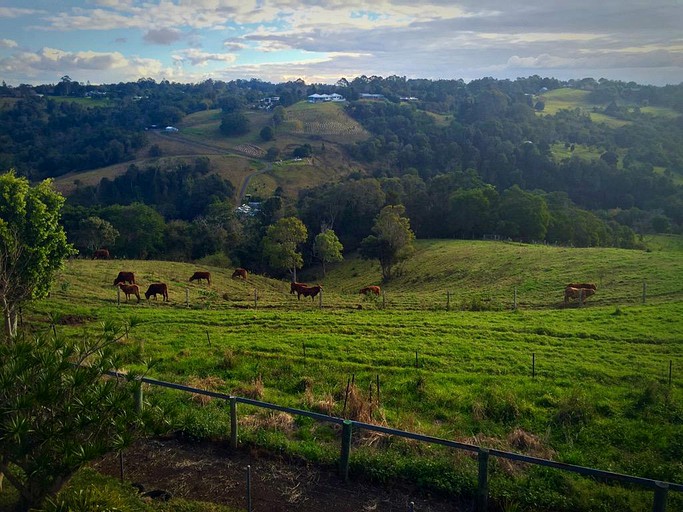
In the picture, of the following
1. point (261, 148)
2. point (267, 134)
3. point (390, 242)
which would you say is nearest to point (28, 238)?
point (390, 242)

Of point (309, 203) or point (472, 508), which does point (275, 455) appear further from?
point (309, 203)

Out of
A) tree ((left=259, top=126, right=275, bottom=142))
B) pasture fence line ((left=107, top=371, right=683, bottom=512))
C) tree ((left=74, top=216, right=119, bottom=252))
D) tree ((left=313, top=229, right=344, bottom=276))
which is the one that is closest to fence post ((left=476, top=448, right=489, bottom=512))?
pasture fence line ((left=107, top=371, right=683, bottom=512))

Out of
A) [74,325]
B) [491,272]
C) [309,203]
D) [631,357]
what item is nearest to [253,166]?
[309,203]

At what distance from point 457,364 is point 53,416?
14.3 m

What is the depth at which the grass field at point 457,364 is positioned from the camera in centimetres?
1101

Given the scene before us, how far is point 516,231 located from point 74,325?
50709mm

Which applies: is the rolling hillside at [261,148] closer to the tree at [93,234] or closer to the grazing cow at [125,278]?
the tree at [93,234]

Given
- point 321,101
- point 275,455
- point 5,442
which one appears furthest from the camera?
point 321,101

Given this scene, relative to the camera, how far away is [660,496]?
798 cm

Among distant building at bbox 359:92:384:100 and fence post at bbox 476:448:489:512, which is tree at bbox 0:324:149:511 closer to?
fence post at bbox 476:448:489:512

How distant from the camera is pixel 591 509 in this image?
9.12 metres

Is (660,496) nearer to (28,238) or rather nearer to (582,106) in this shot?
(28,238)

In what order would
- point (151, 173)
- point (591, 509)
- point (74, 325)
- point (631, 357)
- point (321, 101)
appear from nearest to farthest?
point (591, 509), point (631, 357), point (74, 325), point (151, 173), point (321, 101)

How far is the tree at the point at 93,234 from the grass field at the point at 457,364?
1775 cm
